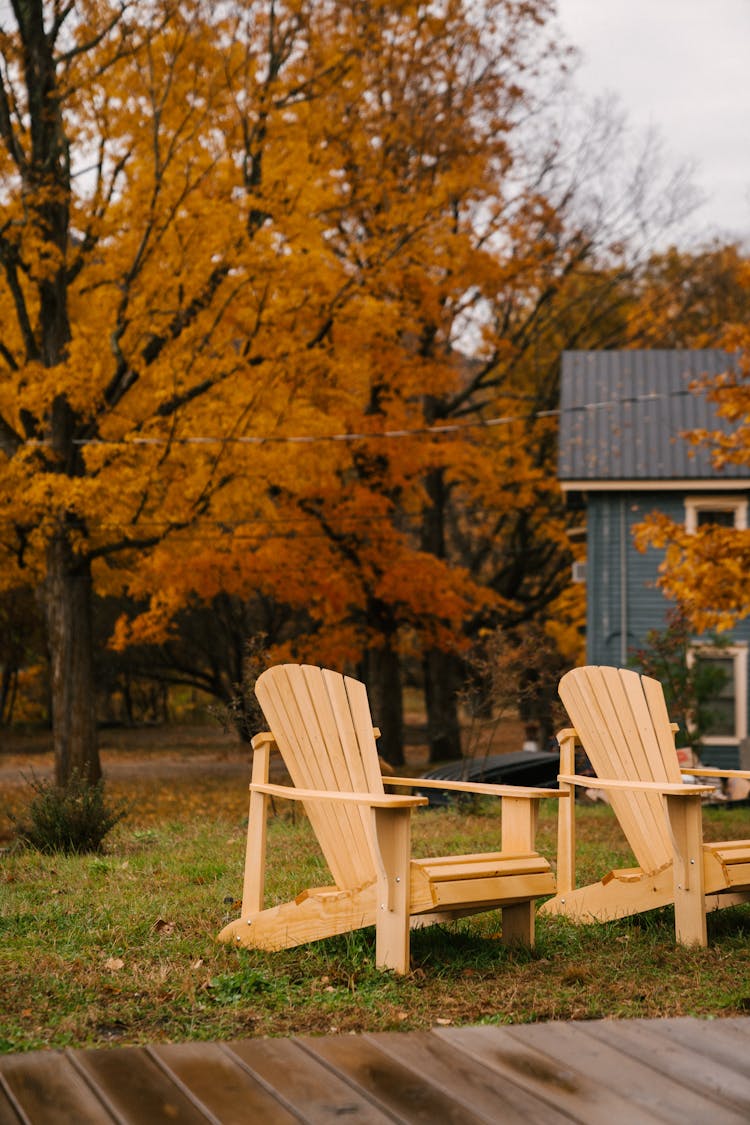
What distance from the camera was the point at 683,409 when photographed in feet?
66.9

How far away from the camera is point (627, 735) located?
207 inches

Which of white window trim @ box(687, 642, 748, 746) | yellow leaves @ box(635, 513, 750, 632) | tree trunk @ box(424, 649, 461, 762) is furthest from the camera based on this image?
tree trunk @ box(424, 649, 461, 762)

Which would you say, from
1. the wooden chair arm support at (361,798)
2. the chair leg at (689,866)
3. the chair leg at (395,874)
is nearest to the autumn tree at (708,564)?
the chair leg at (689,866)

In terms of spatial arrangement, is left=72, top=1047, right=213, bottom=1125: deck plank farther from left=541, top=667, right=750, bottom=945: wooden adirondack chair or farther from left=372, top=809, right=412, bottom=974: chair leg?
left=541, top=667, right=750, bottom=945: wooden adirondack chair

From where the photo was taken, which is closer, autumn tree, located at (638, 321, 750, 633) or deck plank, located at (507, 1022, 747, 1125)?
deck plank, located at (507, 1022, 747, 1125)

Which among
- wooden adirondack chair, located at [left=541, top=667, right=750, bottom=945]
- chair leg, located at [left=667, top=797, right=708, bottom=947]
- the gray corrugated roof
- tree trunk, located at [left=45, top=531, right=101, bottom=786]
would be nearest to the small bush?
wooden adirondack chair, located at [left=541, top=667, right=750, bottom=945]

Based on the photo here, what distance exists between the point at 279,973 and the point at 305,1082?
104 centimetres

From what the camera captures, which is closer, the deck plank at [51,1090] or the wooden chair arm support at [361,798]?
the deck plank at [51,1090]

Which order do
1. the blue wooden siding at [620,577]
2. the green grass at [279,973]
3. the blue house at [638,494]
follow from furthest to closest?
the blue wooden siding at [620,577] < the blue house at [638,494] < the green grass at [279,973]

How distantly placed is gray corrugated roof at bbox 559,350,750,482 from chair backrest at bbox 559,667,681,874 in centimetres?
1447

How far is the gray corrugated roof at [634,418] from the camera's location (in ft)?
64.6

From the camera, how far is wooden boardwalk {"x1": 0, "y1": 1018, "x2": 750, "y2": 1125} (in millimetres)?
2717

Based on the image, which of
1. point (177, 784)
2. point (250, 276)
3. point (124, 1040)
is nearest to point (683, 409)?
point (250, 276)

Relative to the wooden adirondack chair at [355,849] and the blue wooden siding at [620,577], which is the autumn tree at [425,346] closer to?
the blue wooden siding at [620,577]
